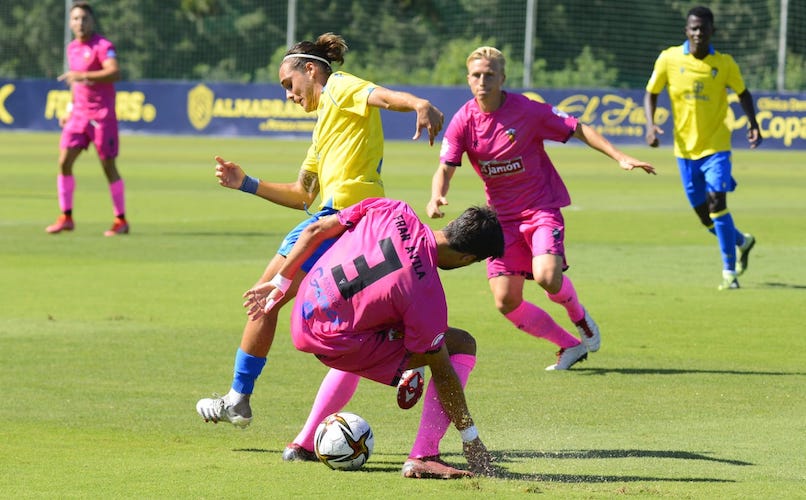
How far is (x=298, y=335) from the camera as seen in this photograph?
6.73 meters

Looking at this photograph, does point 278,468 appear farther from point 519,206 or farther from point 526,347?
point 526,347

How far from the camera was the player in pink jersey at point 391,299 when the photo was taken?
6.34 meters

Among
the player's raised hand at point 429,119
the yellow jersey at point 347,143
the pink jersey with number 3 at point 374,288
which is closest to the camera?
the pink jersey with number 3 at point 374,288

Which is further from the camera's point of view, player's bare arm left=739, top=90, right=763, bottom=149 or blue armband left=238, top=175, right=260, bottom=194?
player's bare arm left=739, top=90, right=763, bottom=149

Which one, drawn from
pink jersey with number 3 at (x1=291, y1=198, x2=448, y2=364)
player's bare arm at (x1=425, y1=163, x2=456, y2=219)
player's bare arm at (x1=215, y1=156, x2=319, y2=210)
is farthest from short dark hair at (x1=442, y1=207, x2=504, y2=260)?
player's bare arm at (x1=425, y1=163, x2=456, y2=219)

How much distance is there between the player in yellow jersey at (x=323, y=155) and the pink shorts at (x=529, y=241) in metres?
2.19

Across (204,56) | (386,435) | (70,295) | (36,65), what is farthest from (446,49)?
(386,435)

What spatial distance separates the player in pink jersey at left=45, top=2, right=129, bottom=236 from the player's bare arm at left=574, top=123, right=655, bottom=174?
9706mm

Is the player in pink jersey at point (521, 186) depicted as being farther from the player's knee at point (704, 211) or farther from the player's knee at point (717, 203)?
the player's knee at point (704, 211)

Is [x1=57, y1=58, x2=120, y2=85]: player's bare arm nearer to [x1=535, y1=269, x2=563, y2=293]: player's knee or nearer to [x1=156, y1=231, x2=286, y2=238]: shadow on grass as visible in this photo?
[x1=156, y1=231, x2=286, y2=238]: shadow on grass

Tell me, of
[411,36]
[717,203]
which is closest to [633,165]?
[717,203]

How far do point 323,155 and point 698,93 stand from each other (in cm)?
753

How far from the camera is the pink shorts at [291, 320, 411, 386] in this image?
6.63 meters

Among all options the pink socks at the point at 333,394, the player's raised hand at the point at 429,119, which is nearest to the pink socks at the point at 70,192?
the pink socks at the point at 333,394
